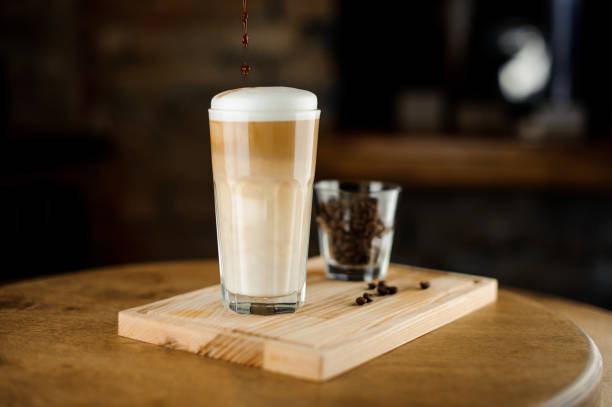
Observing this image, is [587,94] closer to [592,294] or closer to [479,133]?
[479,133]

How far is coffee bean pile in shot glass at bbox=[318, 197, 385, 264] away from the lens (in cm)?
101

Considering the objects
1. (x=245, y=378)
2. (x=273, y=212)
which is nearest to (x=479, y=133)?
(x=273, y=212)

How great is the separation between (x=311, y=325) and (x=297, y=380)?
0.10m

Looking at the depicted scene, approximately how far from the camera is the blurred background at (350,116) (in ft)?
8.09

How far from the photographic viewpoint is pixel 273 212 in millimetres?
807

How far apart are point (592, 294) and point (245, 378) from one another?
2245mm

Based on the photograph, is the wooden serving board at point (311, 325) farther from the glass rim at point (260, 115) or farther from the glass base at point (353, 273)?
the glass rim at point (260, 115)

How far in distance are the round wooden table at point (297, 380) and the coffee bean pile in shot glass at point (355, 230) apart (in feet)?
0.62

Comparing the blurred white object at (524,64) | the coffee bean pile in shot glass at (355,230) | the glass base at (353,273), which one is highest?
the blurred white object at (524,64)

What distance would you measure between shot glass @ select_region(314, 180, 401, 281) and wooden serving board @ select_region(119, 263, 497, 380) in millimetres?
52

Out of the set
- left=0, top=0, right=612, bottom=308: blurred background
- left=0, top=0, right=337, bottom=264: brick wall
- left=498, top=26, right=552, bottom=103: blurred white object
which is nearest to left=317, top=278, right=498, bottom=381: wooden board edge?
left=0, top=0, right=612, bottom=308: blurred background

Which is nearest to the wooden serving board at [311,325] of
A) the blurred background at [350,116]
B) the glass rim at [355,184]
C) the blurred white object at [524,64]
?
the glass rim at [355,184]

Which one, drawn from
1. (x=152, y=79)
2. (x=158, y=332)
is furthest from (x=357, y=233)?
(x=152, y=79)

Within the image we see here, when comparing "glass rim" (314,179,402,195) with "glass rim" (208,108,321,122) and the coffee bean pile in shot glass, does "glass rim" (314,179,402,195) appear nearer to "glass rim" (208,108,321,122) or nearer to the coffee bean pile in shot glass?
the coffee bean pile in shot glass
